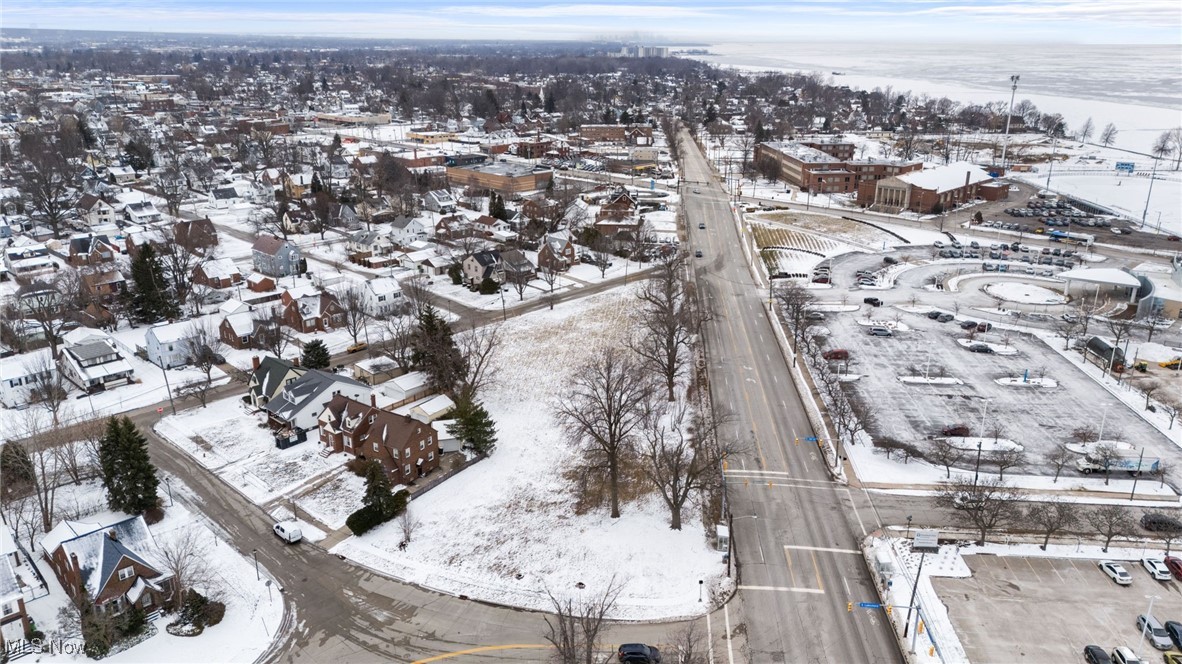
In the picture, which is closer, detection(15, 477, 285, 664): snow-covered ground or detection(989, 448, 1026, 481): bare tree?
detection(15, 477, 285, 664): snow-covered ground

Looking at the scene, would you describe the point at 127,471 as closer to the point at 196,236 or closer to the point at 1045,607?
the point at 1045,607

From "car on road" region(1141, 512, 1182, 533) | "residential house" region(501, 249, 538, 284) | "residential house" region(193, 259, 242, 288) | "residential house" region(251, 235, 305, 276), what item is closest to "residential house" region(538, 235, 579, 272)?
"residential house" region(501, 249, 538, 284)

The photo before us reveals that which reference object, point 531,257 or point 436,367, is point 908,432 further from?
point 531,257

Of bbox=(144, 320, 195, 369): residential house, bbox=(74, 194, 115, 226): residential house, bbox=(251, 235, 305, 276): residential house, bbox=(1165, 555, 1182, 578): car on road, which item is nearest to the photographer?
bbox=(1165, 555, 1182, 578): car on road

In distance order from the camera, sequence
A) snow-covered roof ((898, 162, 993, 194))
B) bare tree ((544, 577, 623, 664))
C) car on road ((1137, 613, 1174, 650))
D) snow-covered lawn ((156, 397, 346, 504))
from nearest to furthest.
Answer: bare tree ((544, 577, 623, 664)), car on road ((1137, 613, 1174, 650)), snow-covered lawn ((156, 397, 346, 504)), snow-covered roof ((898, 162, 993, 194))

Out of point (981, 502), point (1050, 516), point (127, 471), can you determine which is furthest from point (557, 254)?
point (1050, 516)

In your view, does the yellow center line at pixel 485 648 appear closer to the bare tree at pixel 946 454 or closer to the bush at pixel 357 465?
the bush at pixel 357 465

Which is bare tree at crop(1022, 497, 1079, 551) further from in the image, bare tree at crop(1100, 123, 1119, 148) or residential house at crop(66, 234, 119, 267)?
bare tree at crop(1100, 123, 1119, 148)
